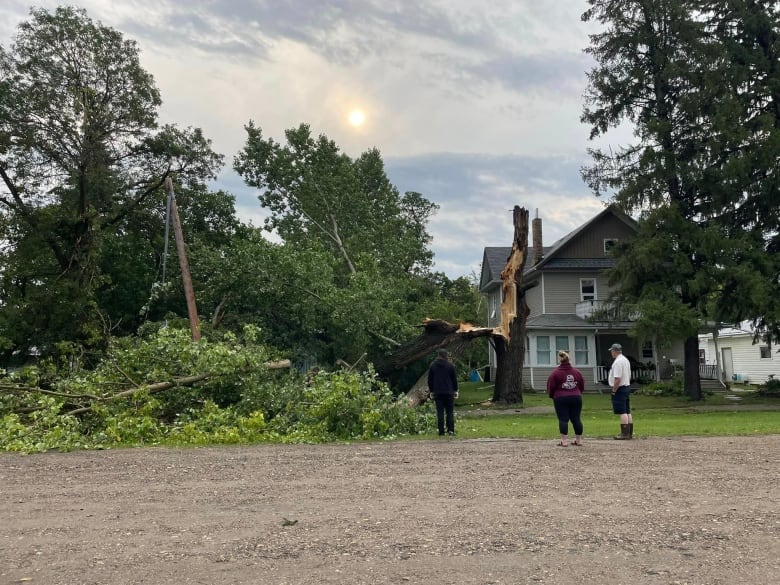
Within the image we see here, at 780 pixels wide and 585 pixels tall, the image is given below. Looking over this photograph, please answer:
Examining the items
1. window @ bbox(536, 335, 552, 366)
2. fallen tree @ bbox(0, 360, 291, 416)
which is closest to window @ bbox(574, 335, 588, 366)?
window @ bbox(536, 335, 552, 366)

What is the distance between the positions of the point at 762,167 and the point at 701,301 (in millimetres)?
4919

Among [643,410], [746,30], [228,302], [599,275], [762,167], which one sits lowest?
[643,410]

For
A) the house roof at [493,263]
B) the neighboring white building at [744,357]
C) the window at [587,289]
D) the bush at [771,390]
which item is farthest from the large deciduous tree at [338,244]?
the neighboring white building at [744,357]

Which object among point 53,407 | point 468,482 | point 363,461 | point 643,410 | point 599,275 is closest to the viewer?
point 468,482

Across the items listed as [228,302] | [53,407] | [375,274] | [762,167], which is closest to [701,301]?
[762,167]

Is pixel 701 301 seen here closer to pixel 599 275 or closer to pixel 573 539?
pixel 599 275

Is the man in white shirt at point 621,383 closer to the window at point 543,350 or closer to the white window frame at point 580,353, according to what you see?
the window at point 543,350

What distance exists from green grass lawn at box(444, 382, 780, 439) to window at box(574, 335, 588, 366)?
359cm

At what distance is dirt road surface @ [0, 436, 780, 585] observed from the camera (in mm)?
4121

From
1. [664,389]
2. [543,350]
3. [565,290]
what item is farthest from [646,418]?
[565,290]

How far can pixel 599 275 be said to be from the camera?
105 feet

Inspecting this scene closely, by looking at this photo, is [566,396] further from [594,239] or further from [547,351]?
[594,239]

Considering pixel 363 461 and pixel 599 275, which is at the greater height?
pixel 599 275

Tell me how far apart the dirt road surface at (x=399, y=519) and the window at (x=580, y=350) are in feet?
71.8
